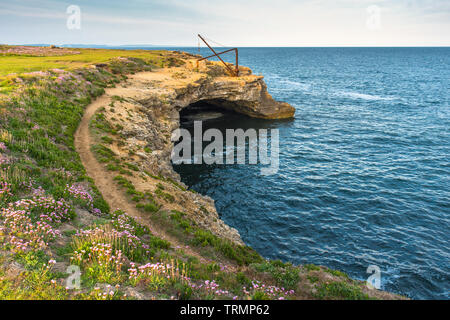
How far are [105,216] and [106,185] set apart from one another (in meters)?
4.56

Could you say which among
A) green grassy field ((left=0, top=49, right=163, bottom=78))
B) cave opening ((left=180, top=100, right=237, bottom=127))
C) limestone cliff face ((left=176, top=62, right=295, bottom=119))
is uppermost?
green grassy field ((left=0, top=49, right=163, bottom=78))

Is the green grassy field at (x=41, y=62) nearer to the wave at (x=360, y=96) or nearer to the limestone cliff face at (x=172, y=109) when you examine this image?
the limestone cliff face at (x=172, y=109)

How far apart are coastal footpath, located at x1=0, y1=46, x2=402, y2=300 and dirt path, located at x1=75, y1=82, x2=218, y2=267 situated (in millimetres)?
89

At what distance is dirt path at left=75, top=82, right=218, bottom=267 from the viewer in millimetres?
16656

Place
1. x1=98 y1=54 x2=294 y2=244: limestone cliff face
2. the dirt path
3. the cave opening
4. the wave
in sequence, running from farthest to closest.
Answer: the wave
the cave opening
x1=98 y1=54 x2=294 y2=244: limestone cliff face
the dirt path

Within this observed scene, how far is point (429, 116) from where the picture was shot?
61.9m

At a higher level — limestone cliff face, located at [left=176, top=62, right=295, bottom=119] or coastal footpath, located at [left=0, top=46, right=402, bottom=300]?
limestone cliff face, located at [left=176, top=62, right=295, bottom=119]

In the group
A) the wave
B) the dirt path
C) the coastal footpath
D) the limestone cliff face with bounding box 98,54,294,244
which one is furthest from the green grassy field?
the wave

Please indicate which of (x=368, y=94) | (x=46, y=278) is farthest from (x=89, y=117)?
(x=368, y=94)

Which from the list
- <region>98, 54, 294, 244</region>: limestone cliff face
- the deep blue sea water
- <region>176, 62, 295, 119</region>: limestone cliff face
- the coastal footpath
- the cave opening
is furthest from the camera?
the cave opening

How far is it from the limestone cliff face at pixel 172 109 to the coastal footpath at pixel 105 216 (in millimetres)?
243

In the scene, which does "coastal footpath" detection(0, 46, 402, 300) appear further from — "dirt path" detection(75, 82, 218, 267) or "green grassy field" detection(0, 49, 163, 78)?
"green grassy field" detection(0, 49, 163, 78)

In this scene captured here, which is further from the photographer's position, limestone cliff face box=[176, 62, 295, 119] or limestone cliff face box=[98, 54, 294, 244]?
→ limestone cliff face box=[176, 62, 295, 119]

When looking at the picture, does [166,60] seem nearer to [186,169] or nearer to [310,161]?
[186,169]
